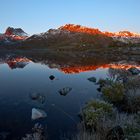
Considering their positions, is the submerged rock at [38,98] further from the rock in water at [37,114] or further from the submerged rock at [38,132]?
the submerged rock at [38,132]

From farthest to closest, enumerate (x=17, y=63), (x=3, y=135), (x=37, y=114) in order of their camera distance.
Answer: (x=17, y=63) → (x=37, y=114) → (x=3, y=135)

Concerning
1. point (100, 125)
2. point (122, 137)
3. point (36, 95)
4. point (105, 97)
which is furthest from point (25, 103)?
point (122, 137)

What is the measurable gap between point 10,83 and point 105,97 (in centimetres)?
1407

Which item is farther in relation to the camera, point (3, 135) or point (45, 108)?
point (45, 108)

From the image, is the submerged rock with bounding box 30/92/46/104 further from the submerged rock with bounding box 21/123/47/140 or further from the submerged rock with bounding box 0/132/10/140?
the submerged rock with bounding box 0/132/10/140

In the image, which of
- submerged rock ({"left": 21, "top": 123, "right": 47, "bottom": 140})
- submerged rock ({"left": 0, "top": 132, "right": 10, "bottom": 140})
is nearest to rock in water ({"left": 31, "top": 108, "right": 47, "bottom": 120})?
submerged rock ({"left": 21, "top": 123, "right": 47, "bottom": 140})

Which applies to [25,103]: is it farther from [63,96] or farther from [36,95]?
[63,96]

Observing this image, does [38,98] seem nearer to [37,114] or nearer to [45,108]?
[45,108]

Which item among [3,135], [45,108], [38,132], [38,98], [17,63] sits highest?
[17,63]

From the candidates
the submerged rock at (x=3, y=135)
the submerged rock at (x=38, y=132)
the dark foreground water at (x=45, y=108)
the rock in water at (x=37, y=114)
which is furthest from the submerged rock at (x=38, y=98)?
the submerged rock at (x=3, y=135)

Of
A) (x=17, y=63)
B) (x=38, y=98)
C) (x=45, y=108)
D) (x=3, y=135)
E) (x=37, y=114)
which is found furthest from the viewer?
(x=17, y=63)

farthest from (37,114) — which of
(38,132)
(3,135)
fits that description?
(3,135)

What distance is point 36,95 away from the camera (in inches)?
899

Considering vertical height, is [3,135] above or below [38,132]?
below
